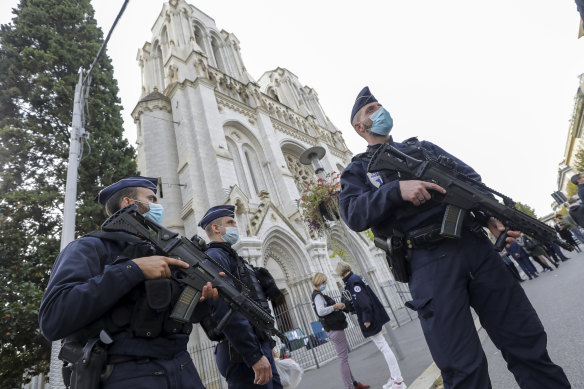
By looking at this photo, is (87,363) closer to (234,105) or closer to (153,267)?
(153,267)

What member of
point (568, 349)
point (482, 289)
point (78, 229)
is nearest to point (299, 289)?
point (78, 229)

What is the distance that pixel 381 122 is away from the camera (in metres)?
2.45

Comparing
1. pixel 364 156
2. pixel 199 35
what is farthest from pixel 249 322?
pixel 199 35

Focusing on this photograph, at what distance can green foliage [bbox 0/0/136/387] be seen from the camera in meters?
6.66

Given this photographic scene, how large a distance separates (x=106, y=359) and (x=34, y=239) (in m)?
8.57

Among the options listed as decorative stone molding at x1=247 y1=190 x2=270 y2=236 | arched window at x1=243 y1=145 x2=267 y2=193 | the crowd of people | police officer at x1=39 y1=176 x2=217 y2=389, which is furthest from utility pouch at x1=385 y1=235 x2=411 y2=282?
arched window at x1=243 y1=145 x2=267 y2=193

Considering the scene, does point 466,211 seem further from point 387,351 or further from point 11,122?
point 11,122

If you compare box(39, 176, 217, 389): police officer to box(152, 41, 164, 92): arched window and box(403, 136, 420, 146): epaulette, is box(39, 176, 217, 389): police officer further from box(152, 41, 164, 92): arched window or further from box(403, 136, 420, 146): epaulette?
box(152, 41, 164, 92): arched window

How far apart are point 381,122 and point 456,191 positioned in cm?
89

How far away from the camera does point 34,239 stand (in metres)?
7.44

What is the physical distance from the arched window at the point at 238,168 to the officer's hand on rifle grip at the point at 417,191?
45.5 ft

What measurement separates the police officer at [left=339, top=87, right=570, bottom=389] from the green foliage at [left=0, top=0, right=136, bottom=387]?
7.74 m

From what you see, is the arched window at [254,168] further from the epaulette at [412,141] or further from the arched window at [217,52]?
the epaulette at [412,141]

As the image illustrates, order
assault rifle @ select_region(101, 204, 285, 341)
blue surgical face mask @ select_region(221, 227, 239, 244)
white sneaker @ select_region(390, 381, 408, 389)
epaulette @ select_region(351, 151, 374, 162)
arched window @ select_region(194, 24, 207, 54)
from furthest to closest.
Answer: arched window @ select_region(194, 24, 207, 54) < white sneaker @ select_region(390, 381, 408, 389) < blue surgical face mask @ select_region(221, 227, 239, 244) < epaulette @ select_region(351, 151, 374, 162) < assault rifle @ select_region(101, 204, 285, 341)
